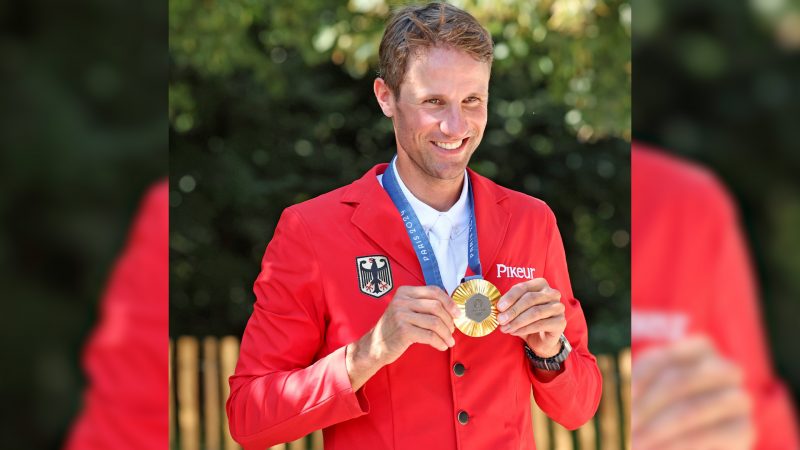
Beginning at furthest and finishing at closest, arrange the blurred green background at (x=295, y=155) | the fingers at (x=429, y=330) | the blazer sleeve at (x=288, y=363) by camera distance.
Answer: the blurred green background at (x=295, y=155), the blazer sleeve at (x=288, y=363), the fingers at (x=429, y=330)

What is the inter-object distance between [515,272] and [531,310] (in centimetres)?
38

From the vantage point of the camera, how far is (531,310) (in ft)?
7.36

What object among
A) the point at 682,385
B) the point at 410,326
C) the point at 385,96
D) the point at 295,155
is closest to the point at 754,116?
the point at 682,385

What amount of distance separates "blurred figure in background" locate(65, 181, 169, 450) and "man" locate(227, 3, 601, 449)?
1.58 m

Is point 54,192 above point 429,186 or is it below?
below

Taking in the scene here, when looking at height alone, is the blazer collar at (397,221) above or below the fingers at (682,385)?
above

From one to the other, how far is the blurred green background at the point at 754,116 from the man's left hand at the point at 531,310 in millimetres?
1645

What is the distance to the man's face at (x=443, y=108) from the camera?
2.52 meters

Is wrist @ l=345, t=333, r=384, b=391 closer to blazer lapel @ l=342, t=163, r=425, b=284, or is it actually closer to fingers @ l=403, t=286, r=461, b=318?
fingers @ l=403, t=286, r=461, b=318

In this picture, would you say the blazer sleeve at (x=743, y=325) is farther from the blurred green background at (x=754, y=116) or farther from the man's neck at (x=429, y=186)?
Answer: the man's neck at (x=429, y=186)

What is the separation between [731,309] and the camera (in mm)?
586

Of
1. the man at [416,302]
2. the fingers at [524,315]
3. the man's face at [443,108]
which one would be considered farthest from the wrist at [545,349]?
the man's face at [443,108]

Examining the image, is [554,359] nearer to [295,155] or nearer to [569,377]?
[569,377]

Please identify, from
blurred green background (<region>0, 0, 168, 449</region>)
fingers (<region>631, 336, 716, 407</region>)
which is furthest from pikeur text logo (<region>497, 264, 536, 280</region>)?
blurred green background (<region>0, 0, 168, 449</region>)
